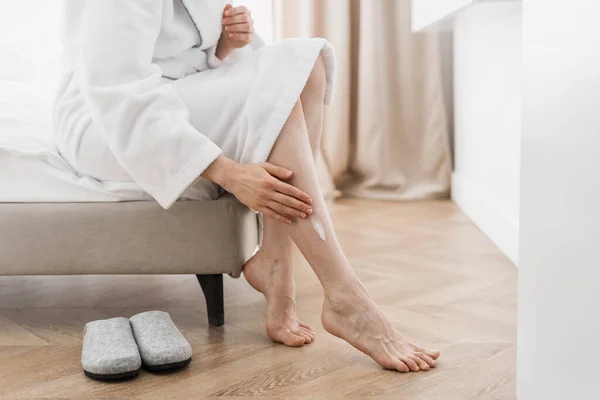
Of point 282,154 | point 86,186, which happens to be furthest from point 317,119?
point 86,186

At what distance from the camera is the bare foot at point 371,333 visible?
1.30m

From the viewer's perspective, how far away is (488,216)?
8.07 feet

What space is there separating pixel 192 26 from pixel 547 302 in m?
0.96

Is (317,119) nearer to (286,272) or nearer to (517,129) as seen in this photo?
(286,272)

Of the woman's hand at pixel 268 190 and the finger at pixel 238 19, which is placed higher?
the finger at pixel 238 19

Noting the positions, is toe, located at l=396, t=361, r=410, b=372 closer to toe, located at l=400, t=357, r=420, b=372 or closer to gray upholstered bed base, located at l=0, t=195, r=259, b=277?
toe, located at l=400, t=357, r=420, b=372

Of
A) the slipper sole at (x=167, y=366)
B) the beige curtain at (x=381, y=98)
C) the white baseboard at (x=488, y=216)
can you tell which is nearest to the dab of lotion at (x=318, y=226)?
the slipper sole at (x=167, y=366)

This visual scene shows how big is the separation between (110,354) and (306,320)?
45cm

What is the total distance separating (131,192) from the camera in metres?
1.53

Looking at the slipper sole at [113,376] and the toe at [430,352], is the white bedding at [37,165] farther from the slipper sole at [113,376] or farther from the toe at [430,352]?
the toe at [430,352]

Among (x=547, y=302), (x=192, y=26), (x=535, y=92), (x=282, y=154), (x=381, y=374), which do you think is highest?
(x=192, y=26)

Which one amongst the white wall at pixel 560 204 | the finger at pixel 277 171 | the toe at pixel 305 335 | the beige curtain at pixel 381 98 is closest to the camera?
the white wall at pixel 560 204

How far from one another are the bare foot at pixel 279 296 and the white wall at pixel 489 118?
0.68 m

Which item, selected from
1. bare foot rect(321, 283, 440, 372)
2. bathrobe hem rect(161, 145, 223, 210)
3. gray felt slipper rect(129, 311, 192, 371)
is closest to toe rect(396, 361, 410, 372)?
bare foot rect(321, 283, 440, 372)
